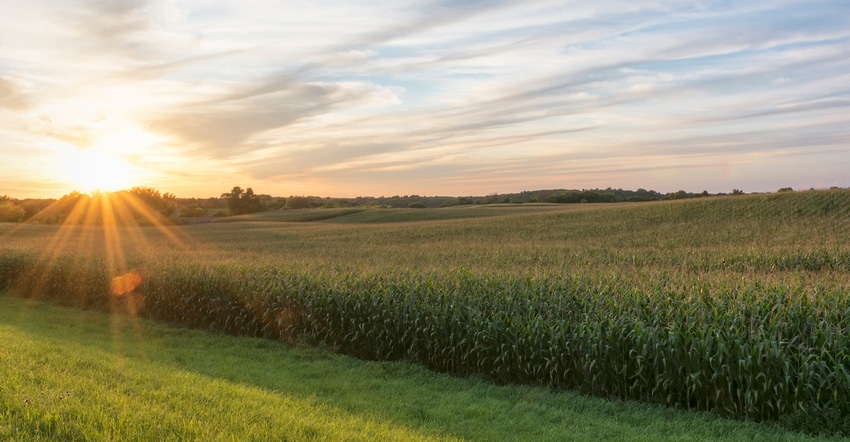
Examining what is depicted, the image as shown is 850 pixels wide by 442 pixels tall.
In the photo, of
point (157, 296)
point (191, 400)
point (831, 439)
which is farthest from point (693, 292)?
point (157, 296)

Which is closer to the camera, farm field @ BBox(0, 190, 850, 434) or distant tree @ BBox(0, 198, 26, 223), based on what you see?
farm field @ BBox(0, 190, 850, 434)

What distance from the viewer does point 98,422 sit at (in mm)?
5105

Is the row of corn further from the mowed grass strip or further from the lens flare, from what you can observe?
the lens flare

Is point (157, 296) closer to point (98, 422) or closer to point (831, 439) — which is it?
point (98, 422)

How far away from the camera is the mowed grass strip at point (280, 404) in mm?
5184

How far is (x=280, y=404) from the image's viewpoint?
21.3ft

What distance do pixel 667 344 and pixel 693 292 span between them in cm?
267

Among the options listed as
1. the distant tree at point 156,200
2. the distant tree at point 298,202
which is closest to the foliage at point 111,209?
the distant tree at point 156,200

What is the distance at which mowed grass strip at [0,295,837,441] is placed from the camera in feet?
17.0

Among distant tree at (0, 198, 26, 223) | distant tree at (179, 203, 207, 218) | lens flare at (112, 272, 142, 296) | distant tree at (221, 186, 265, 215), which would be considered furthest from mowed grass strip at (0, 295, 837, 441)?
distant tree at (221, 186, 265, 215)

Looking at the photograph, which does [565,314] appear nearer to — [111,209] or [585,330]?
[585,330]

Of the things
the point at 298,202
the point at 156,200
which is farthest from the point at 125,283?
the point at 298,202

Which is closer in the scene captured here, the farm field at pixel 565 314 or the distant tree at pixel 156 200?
the farm field at pixel 565 314

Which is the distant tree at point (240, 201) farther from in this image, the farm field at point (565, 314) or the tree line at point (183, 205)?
the farm field at point (565, 314)
